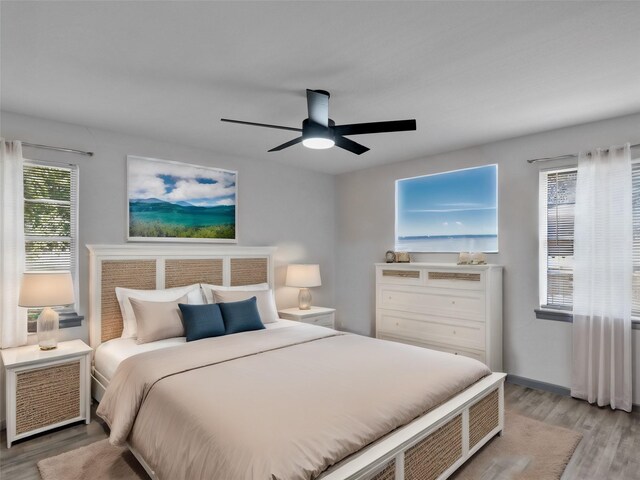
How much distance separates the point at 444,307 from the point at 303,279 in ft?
5.69

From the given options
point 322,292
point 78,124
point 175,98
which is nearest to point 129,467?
point 175,98

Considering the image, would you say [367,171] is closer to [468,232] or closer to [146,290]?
[468,232]

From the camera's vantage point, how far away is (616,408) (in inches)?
128

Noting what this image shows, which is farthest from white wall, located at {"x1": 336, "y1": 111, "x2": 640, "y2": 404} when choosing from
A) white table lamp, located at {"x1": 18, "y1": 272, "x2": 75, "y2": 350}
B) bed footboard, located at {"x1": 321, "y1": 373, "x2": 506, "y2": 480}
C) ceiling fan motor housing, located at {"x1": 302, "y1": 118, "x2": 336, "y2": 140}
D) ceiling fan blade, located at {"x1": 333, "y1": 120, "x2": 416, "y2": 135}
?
white table lamp, located at {"x1": 18, "y1": 272, "x2": 75, "y2": 350}

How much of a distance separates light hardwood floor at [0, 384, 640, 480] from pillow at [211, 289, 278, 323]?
1420mm

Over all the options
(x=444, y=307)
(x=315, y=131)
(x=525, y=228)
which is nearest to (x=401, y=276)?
(x=444, y=307)

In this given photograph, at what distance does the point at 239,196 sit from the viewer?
182 inches

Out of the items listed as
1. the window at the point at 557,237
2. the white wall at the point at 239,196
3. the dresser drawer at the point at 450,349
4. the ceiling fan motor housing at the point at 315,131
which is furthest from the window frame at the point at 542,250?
the white wall at the point at 239,196

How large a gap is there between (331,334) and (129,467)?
1799mm

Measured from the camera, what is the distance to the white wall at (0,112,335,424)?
3.40m

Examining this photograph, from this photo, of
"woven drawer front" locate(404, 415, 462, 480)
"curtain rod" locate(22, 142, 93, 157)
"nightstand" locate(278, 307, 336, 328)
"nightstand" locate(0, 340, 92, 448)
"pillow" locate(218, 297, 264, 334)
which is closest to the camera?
"woven drawer front" locate(404, 415, 462, 480)

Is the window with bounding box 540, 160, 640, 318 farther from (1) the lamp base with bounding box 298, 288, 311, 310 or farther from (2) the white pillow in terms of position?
(2) the white pillow

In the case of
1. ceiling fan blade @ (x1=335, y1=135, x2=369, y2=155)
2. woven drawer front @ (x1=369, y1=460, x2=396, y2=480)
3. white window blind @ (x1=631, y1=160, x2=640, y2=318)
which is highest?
ceiling fan blade @ (x1=335, y1=135, x2=369, y2=155)

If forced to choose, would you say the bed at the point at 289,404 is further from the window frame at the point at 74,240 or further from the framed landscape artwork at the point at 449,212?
the framed landscape artwork at the point at 449,212
